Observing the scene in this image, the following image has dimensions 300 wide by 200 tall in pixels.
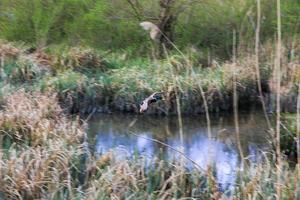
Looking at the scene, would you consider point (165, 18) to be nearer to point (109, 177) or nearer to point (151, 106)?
point (151, 106)

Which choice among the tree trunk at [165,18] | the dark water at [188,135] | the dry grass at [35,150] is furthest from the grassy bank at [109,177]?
the tree trunk at [165,18]

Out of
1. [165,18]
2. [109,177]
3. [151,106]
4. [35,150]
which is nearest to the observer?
[109,177]

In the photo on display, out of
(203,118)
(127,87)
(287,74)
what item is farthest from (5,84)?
(287,74)

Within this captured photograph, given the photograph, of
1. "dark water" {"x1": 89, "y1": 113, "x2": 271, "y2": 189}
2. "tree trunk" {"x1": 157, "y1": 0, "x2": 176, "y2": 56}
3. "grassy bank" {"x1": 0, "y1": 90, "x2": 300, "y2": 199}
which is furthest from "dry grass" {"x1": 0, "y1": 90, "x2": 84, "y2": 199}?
"tree trunk" {"x1": 157, "y1": 0, "x2": 176, "y2": 56}

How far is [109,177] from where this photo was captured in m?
5.07

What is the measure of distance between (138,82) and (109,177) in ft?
15.3

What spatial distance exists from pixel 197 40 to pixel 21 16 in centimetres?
356

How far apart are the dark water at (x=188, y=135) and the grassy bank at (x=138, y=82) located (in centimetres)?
27

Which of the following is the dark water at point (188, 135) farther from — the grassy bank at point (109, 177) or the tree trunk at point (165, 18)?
the tree trunk at point (165, 18)

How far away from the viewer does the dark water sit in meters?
7.46

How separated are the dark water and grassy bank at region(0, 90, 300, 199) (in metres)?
1.28

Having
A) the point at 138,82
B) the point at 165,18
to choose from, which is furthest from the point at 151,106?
the point at 165,18

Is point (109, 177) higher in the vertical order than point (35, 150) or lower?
lower

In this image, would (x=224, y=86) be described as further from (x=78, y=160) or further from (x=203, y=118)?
(x=78, y=160)
